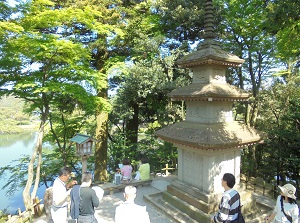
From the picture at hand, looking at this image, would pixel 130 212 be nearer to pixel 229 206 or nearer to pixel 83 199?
pixel 83 199

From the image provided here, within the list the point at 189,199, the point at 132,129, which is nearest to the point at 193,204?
the point at 189,199

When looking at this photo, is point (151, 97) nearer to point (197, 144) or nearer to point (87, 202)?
point (197, 144)

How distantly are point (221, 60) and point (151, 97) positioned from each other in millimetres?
7582

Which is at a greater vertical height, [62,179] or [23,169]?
[62,179]

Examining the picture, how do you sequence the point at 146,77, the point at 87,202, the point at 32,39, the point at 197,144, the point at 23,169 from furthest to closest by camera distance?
the point at 23,169, the point at 146,77, the point at 32,39, the point at 197,144, the point at 87,202

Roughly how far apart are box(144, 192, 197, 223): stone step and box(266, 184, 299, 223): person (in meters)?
3.23

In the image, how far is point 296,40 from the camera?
9141mm

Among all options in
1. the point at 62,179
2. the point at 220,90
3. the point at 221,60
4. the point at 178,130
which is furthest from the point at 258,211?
the point at 62,179

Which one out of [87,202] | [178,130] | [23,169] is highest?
[178,130]

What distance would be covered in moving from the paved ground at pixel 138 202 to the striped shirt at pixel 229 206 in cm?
389

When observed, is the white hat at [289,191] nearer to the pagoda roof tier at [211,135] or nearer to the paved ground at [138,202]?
the pagoda roof tier at [211,135]

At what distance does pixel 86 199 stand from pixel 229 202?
288 centimetres

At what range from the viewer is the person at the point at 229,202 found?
4.22 m

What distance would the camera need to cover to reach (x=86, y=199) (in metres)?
4.50
